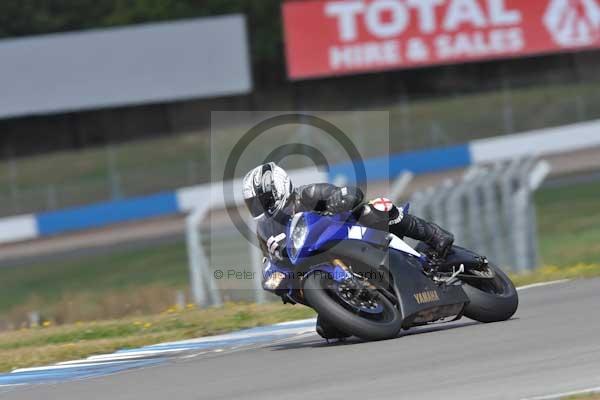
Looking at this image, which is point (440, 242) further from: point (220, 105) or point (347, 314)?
point (220, 105)

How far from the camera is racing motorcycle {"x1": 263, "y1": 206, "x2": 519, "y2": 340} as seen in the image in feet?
25.6

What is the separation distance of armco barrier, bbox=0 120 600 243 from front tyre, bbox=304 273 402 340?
20414 millimetres

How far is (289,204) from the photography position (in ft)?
26.6

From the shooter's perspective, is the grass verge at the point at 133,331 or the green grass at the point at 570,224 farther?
the green grass at the point at 570,224

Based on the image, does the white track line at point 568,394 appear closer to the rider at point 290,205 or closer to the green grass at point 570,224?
the rider at point 290,205

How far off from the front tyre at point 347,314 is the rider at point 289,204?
1.28 ft

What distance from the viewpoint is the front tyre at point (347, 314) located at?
303 inches

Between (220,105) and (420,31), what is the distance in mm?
7311

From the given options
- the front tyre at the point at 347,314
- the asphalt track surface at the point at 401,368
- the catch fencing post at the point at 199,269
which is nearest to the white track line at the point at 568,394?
the asphalt track surface at the point at 401,368

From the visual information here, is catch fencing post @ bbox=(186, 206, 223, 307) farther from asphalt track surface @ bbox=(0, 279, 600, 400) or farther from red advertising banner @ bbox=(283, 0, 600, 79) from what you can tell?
red advertising banner @ bbox=(283, 0, 600, 79)

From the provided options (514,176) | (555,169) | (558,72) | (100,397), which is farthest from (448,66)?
(100,397)

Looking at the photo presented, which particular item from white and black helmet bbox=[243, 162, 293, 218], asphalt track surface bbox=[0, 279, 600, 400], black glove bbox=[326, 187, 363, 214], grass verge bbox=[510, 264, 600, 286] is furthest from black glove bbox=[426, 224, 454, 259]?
grass verge bbox=[510, 264, 600, 286]

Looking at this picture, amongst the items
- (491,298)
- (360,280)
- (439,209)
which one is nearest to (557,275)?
(439,209)

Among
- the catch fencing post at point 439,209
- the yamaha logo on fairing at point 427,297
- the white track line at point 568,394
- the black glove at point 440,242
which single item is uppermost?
the black glove at point 440,242
